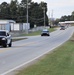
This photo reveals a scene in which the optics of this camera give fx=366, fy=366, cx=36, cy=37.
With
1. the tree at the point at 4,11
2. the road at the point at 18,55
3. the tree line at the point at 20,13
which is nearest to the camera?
the road at the point at 18,55

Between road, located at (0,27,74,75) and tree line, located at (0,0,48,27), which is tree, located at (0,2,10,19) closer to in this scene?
tree line, located at (0,0,48,27)

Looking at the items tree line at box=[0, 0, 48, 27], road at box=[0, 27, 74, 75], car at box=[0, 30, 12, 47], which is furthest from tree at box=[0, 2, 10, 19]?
car at box=[0, 30, 12, 47]

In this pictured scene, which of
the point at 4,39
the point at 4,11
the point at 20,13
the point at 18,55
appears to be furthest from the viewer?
the point at 20,13

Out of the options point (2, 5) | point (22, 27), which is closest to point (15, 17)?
point (2, 5)

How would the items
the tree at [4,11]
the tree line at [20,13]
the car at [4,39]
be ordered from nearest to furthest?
the car at [4,39] → the tree line at [20,13] → the tree at [4,11]

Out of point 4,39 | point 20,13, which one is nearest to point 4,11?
point 20,13

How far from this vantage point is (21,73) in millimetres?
14516

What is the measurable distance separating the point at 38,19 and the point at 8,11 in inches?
650

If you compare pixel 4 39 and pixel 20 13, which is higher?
pixel 20 13

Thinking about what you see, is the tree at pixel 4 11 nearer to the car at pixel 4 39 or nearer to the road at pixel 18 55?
the road at pixel 18 55

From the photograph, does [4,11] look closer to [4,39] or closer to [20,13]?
[20,13]

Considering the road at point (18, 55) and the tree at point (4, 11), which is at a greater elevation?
the tree at point (4, 11)

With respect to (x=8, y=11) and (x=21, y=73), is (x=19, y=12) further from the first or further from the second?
(x=21, y=73)

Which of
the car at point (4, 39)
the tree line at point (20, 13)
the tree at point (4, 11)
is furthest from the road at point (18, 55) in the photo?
the tree at point (4, 11)
